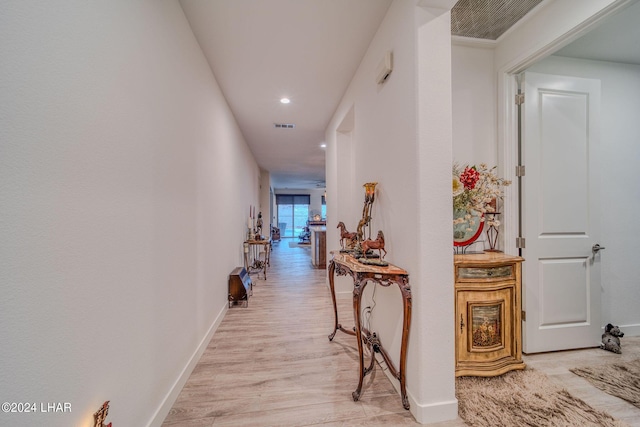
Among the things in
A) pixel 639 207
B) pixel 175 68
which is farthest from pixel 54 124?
pixel 639 207

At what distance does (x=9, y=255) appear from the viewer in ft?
2.23

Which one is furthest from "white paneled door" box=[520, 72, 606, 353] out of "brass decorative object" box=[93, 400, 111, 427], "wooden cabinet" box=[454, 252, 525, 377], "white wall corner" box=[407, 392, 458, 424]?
"brass decorative object" box=[93, 400, 111, 427]

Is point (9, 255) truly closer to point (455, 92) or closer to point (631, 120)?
point (455, 92)

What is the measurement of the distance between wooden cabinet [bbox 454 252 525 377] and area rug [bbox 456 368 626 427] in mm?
82

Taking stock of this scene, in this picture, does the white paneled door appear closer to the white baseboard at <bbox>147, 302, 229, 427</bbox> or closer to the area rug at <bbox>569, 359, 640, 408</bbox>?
the area rug at <bbox>569, 359, 640, 408</bbox>

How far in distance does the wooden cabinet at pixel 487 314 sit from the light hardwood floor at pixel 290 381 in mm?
448

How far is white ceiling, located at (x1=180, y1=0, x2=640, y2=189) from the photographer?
182cm

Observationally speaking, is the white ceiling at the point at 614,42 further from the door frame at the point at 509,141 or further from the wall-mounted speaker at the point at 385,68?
the wall-mounted speaker at the point at 385,68

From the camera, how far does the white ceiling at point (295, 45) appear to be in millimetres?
1822

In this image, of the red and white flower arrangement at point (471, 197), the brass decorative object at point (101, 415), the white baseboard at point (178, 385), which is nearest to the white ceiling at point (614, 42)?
the red and white flower arrangement at point (471, 197)

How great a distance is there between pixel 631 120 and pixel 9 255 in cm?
459

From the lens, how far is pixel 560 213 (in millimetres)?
2229

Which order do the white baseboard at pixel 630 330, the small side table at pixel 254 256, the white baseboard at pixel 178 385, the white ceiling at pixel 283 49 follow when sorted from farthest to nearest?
the small side table at pixel 254 256 → the white baseboard at pixel 630 330 → the white ceiling at pixel 283 49 → the white baseboard at pixel 178 385

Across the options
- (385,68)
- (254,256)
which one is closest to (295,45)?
(385,68)
